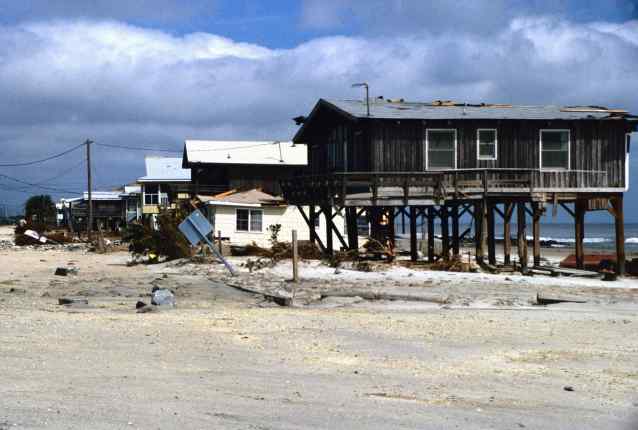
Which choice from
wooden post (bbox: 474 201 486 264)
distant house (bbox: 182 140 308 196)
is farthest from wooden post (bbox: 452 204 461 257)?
distant house (bbox: 182 140 308 196)

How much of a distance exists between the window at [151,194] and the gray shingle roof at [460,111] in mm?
36352

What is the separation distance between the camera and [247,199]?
4288cm

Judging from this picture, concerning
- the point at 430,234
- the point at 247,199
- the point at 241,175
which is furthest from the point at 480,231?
the point at 241,175

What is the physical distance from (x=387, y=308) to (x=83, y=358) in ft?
29.5

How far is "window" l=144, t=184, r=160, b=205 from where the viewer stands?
67838mm

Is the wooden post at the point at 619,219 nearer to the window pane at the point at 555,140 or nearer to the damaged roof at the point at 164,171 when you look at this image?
the window pane at the point at 555,140

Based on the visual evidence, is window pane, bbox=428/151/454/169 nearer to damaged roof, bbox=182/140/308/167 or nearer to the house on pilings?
the house on pilings

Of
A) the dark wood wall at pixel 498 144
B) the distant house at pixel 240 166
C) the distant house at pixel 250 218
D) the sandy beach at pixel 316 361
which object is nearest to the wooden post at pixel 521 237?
the dark wood wall at pixel 498 144

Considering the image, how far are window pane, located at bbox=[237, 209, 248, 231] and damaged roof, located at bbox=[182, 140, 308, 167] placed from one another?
36.8ft

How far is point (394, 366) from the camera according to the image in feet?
37.2

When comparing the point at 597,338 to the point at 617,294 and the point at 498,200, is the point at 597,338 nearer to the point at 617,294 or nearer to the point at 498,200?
the point at 617,294

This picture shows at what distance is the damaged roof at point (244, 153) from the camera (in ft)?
176

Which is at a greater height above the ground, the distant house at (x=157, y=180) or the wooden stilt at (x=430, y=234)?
the distant house at (x=157, y=180)

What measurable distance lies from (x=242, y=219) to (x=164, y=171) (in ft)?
95.7
